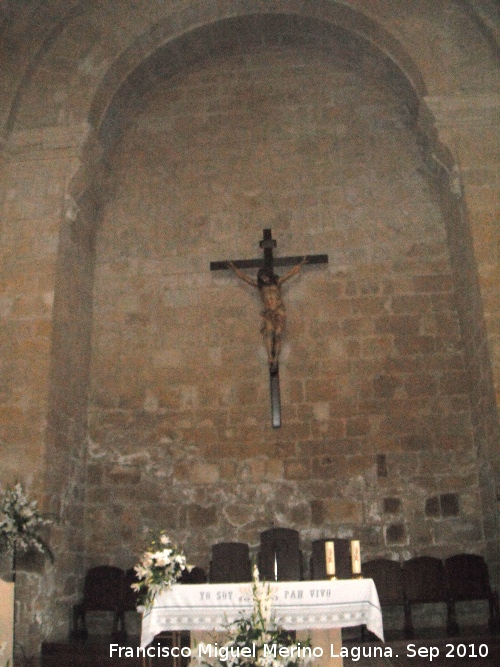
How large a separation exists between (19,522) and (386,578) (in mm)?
3610

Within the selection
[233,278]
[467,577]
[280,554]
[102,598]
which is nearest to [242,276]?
[233,278]

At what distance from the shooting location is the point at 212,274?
8.70 metres

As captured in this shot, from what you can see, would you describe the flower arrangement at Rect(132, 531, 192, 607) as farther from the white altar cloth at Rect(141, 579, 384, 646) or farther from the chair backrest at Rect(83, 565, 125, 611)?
the chair backrest at Rect(83, 565, 125, 611)

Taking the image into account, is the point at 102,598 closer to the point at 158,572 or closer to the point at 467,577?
the point at 158,572

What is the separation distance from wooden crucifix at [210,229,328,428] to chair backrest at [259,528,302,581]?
1.20m

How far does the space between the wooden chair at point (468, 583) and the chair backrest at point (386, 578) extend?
476mm

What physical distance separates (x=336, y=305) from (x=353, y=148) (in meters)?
2.16

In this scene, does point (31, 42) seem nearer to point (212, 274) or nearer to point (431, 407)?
point (212, 274)

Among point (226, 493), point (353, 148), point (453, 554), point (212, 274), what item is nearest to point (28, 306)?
point (212, 274)

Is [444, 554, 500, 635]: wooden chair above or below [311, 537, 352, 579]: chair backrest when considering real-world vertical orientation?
below

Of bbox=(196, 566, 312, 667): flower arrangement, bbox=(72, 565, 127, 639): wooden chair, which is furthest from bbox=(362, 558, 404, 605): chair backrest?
bbox=(196, 566, 312, 667): flower arrangement

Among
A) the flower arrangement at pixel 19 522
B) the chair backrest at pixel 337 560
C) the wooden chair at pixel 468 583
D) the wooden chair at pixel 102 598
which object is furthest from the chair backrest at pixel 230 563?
the wooden chair at pixel 468 583

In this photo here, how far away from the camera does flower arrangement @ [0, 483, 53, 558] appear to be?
638cm

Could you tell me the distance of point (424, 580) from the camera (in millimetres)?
7016
